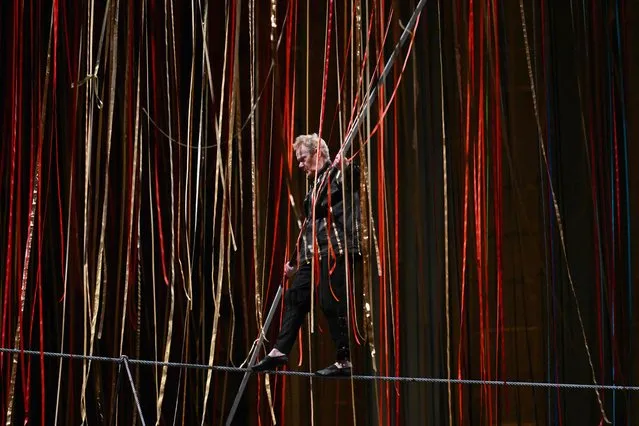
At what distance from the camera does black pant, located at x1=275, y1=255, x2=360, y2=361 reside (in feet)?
11.5

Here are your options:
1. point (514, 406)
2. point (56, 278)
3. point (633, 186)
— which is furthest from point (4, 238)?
point (633, 186)

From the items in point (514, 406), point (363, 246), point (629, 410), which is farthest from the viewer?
point (514, 406)

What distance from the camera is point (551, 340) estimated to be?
4602mm

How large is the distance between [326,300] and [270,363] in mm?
266

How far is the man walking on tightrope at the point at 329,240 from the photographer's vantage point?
346 cm

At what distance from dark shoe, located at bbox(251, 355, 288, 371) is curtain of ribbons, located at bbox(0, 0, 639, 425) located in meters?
0.61

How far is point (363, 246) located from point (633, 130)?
5.59 ft

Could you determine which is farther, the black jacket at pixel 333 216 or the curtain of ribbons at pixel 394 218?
the curtain of ribbons at pixel 394 218

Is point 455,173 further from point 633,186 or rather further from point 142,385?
point 142,385

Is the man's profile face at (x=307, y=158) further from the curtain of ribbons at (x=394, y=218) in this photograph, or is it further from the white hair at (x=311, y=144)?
the curtain of ribbons at (x=394, y=218)

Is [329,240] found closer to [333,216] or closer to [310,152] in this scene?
[333,216]

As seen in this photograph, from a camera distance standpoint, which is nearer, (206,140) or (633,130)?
(633,130)

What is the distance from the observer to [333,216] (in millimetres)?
3502

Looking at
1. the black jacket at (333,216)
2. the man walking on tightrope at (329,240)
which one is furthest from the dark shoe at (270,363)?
the black jacket at (333,216)
